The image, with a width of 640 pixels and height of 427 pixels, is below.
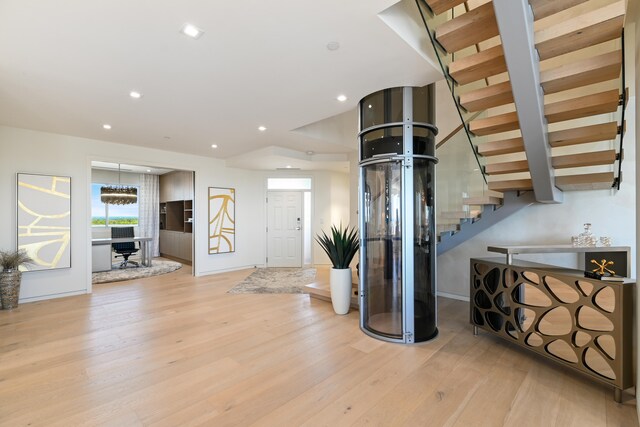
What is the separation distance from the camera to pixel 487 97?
107 inches

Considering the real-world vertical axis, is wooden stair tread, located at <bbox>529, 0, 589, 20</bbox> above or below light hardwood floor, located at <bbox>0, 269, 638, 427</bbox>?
above

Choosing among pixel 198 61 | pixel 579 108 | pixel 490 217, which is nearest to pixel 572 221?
pixel 490 217

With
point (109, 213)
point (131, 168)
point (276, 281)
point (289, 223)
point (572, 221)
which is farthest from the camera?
point (109, 213)

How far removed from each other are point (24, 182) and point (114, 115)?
196cm

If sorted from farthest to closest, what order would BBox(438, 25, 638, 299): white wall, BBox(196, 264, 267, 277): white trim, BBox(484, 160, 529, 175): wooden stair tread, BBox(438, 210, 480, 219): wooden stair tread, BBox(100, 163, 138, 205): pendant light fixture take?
BBox(100, 163, 138, 205): pendant light fixture → BBox(196, 264, 267, 277): white trim → BBox(438, 210, 480, 219): wooden stair tread → BBox(438, 25, 638, 299): white wall → BBox(484, 160, 529, 175): wooden stair tread

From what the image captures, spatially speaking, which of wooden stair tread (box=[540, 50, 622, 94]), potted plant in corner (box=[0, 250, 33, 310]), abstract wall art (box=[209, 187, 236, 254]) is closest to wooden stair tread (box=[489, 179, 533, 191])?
wooden stair tread (box=[540, 50, 622, 94])

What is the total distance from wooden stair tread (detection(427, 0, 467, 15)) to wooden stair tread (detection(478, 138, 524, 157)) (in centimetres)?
146

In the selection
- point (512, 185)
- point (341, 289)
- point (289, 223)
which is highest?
point (512, 185)

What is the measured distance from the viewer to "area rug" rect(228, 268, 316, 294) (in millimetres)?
5203

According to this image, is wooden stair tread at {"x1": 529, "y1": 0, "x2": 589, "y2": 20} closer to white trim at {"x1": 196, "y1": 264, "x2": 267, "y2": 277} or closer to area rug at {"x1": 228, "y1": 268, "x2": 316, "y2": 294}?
area rug at {"x1": 228, "y1": 268, "x2": 316, "y2": 294}

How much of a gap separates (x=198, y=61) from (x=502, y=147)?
3.20 meters

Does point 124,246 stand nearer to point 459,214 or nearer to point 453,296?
point 453,296

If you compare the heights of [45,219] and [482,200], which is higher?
[482,200]

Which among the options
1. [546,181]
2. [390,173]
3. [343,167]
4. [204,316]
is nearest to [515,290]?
[546,181]
